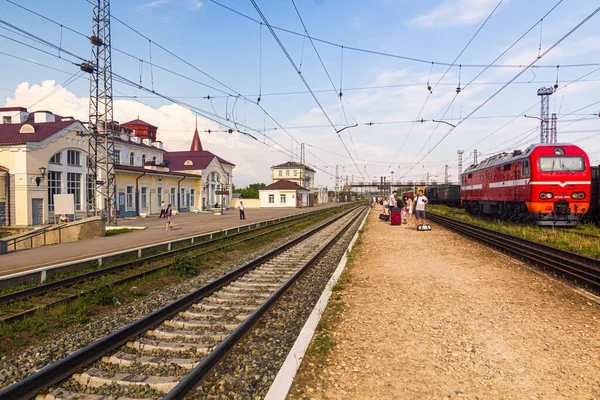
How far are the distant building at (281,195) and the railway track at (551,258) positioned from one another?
46.4 metres

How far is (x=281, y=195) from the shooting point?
63000 millimetres

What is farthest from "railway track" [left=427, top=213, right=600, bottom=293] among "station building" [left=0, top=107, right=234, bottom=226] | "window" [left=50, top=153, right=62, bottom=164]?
"window" [left=50, top=153, right=62, bottom=164]

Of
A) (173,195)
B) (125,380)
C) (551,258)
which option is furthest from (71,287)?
(173,195)

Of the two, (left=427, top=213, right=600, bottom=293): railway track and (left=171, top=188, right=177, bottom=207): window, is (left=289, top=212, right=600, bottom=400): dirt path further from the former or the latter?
(left=171, top=188, right=177, bottom=207): window

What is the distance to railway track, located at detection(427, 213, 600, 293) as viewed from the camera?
26.7 ft

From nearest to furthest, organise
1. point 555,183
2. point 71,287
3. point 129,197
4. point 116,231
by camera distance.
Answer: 1. point 71,287
2. point 555,183
3. point 116,231
4. point 129,197

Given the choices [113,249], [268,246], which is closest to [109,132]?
[113,249]

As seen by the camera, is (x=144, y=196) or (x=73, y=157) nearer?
(x=73, y=157)

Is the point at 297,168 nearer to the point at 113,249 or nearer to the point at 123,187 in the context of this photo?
the point at 123,187

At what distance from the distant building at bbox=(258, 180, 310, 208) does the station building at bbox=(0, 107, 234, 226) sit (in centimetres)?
2091

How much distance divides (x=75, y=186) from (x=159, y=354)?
28890 millimetres

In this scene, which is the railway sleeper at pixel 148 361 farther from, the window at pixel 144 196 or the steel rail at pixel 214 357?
the window at pixel 144 196

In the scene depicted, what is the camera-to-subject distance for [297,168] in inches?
4139

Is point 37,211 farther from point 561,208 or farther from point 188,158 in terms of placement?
point 561,208
